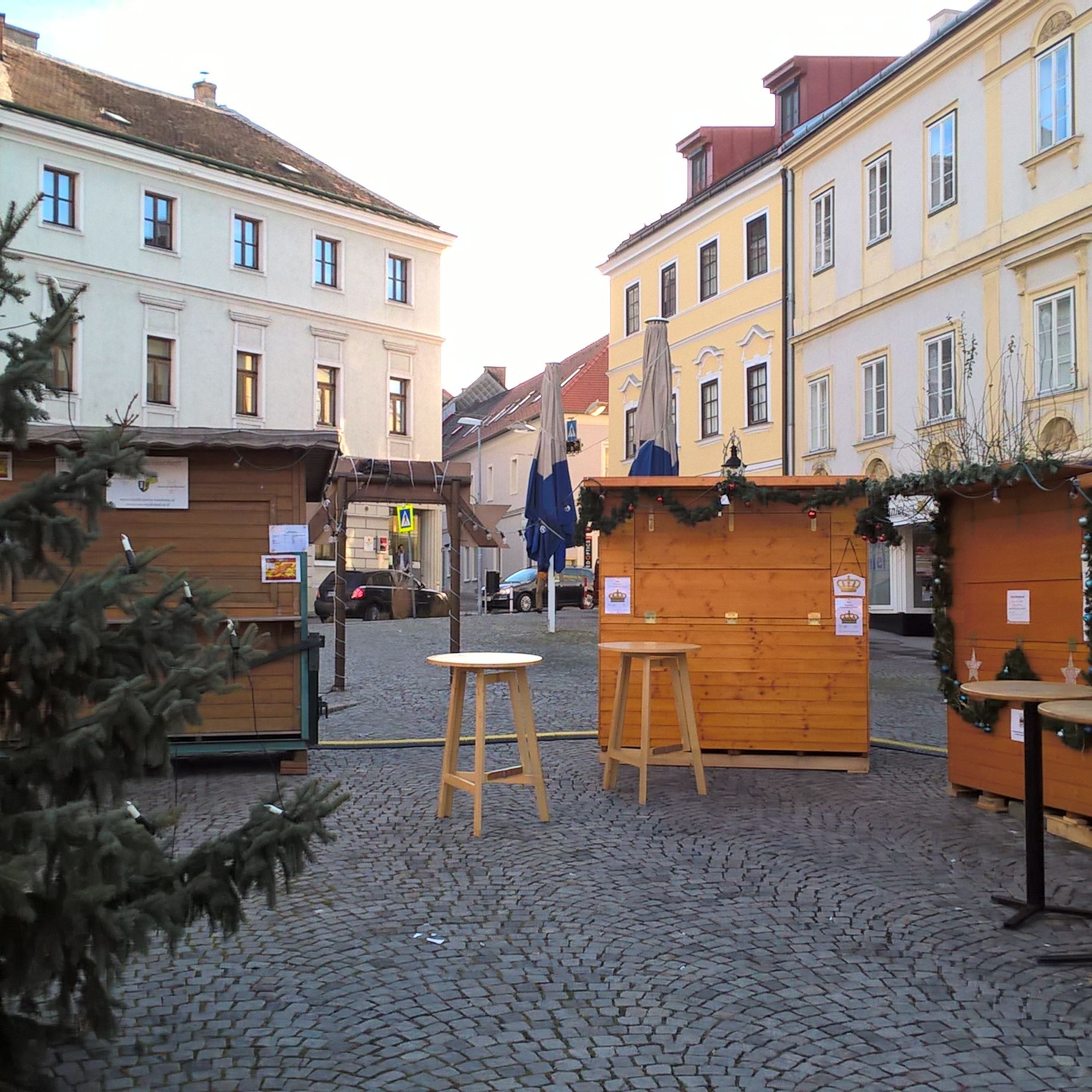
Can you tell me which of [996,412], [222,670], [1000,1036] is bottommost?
[1000,1036]

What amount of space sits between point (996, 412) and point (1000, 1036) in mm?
16891

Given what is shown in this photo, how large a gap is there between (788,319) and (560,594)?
1334cm

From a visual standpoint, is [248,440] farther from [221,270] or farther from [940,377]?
Answer: [221,270]

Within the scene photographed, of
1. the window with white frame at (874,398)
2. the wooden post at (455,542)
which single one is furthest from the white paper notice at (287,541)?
the window with white frame at (874,398)

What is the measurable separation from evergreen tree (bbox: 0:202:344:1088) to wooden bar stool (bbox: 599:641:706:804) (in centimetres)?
450

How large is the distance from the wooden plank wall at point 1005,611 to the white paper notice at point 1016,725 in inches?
1.2

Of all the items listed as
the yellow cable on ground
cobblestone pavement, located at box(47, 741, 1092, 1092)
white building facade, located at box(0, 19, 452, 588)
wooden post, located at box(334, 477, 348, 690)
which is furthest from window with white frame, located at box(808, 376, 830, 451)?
cobblestone pavement, located at box(47, 741, 1092, 1092)

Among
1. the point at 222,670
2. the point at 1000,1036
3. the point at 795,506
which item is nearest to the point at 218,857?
the point at 222,670

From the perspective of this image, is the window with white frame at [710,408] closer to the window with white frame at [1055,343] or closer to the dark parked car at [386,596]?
the dark parked car at [386,596]

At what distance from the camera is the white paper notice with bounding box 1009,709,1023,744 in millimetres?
7070

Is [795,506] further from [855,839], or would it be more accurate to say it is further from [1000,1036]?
[1000,1036]

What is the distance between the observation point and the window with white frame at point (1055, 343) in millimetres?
18531

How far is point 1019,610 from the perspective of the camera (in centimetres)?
704

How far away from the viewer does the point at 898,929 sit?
5.06 meters
